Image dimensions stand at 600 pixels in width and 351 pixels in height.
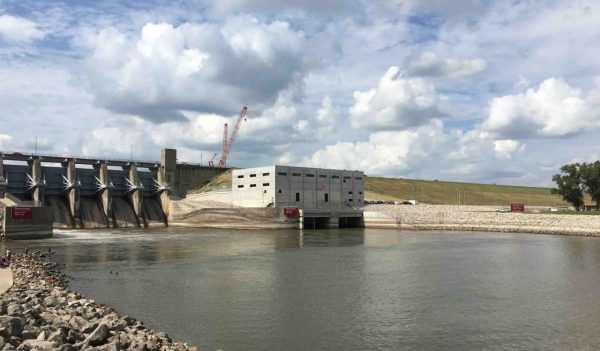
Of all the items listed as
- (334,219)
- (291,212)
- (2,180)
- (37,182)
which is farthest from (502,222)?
(2,180)

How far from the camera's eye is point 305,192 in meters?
114

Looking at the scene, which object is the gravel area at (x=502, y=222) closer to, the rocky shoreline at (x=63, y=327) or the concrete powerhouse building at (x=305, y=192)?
the concrete powerhouse building at (x=305, y=192)

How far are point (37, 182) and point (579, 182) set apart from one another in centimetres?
11613

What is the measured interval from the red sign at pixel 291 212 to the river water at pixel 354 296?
1699 inches

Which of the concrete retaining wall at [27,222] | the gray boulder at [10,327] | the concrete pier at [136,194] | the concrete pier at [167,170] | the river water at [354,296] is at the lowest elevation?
the river water at [354,296]

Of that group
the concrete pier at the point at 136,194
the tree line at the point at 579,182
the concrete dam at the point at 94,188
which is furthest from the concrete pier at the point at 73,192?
the tree line at the point at 579,182

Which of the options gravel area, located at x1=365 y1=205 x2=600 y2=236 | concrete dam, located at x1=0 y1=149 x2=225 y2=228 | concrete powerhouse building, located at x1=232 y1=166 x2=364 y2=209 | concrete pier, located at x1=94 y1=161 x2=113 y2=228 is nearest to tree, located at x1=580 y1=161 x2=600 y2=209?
gravel area, located at x1=365 y1=205 x2=600 y2=236

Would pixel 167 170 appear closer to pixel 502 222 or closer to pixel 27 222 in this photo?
pixel 27 222

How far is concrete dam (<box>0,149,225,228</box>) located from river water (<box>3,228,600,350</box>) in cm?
4294

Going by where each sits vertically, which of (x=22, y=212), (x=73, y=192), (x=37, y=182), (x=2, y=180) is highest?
(x=2, y=180)

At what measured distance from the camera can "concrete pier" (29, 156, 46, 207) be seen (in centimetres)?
9019

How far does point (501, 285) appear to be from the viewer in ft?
109

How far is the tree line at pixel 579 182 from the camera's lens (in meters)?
115

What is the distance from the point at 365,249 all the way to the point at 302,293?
95.4ft
